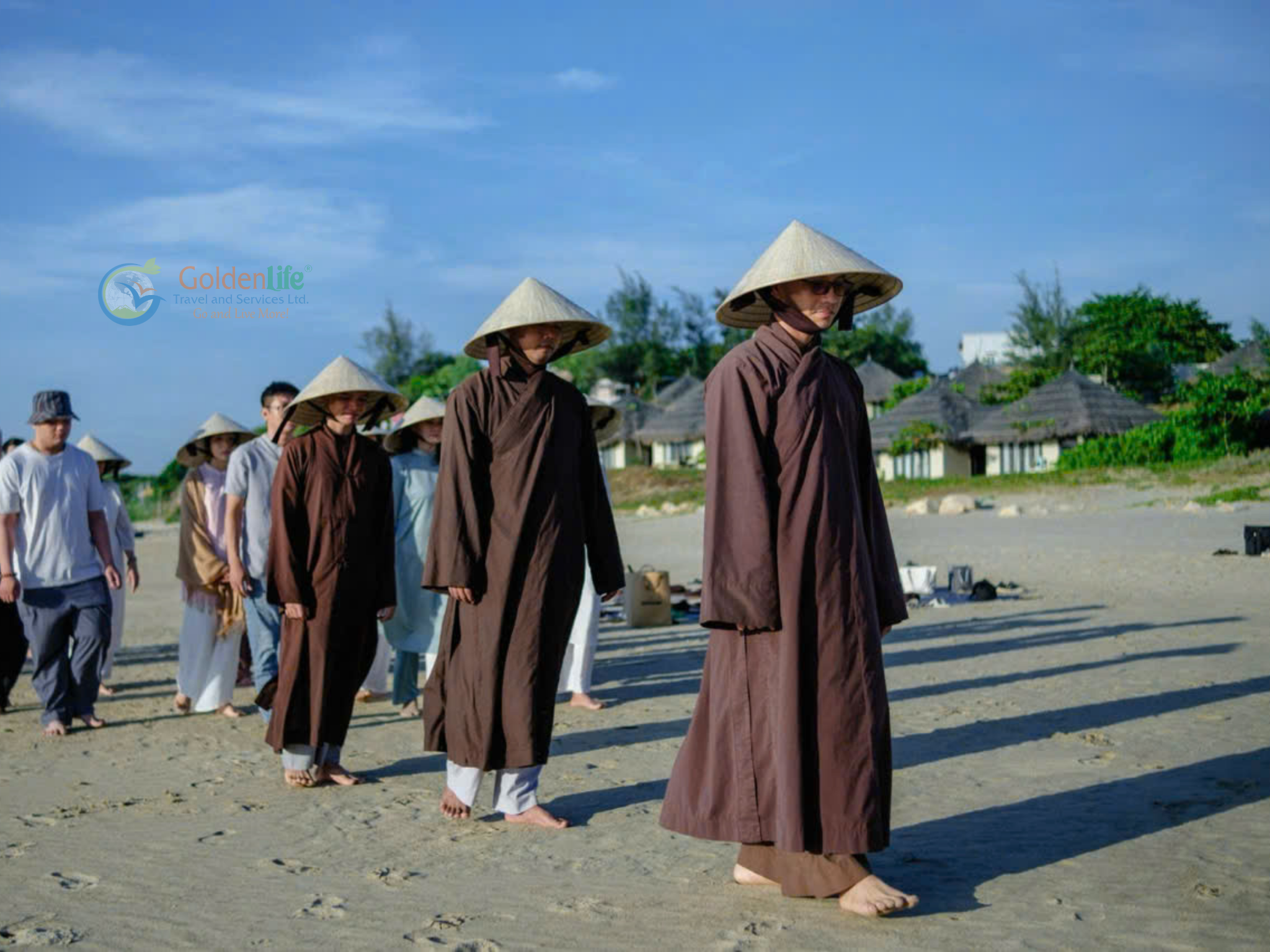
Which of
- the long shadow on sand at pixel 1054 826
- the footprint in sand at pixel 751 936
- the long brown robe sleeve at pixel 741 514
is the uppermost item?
the long brown robe sleeve at pixel 741 514

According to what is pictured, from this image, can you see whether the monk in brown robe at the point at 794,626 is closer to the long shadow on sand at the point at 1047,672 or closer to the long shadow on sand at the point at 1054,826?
the long shadow on sand at the point at 1054,826

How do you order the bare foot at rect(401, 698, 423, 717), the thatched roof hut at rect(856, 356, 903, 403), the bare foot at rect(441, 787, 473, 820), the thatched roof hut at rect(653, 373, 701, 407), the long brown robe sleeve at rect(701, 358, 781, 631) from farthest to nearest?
1. the thatched roof hut at rect(653, 373, 701, 407)
2. the thatched roof hut at rect(856, 356, 903, 403)
3. the bare foot at rect(401, 698, 423, 717)
4. the bare foot at rect(441, 787, 473, 820)
5. the long brown robe sleeve at rect(701, 358, 781, 631)

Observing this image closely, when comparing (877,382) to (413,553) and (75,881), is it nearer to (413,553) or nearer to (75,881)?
(413,553)

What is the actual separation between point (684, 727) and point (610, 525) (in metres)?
2.12

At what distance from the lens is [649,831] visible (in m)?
5.22

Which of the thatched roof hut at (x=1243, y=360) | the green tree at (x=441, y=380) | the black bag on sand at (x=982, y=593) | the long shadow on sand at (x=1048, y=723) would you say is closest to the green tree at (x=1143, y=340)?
the thatched roof hut at (x=1243, y=360)

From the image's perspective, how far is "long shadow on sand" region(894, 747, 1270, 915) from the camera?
4.41m

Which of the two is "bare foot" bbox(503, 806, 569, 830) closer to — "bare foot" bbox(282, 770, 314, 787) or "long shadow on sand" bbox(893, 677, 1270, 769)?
"bare foot" bbox(282, 770, 314, 787)

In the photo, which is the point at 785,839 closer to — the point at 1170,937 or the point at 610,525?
the point at 1170,937

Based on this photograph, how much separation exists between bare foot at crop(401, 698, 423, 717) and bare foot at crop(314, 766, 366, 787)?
2.14 metres

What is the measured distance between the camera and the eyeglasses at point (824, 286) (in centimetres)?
444

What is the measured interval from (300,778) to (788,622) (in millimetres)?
3125

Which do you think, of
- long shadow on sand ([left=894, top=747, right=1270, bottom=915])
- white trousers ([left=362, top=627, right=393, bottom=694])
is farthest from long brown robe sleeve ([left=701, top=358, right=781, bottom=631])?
white trousers ([left=362, top=627, right=393, bottom=694])

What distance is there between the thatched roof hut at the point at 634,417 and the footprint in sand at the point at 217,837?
4574 centimetres
